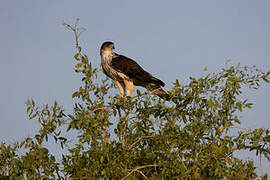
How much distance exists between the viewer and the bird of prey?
8781 millimetres

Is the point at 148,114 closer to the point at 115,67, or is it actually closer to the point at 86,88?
the point at 86,88

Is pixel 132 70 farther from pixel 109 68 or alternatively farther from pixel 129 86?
pixel 109 68

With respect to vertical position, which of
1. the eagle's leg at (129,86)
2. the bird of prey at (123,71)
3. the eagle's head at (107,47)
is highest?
the eagle's head at (107,47)

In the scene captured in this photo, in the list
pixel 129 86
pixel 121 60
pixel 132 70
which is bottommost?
pixel 129 86

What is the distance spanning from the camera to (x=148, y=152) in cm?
551

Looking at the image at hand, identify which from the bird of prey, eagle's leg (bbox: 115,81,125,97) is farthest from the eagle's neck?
eagle's leg (bbox: 115,81,125,97)

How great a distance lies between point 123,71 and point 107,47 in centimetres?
73

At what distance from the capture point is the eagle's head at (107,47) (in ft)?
29.7

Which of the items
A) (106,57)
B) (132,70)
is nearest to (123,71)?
(132,70)

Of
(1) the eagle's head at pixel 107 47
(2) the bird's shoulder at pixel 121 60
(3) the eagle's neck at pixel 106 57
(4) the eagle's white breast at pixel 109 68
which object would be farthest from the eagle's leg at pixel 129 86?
(1) the eagle's head at pixel 107 47

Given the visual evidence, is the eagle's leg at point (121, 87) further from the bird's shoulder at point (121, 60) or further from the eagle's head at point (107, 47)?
the eagle's head at point (107, 47)

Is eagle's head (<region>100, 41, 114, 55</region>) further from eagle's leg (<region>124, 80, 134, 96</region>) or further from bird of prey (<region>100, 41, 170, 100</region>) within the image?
eagle's leg (<region>124, 80, 134, 96</region>)

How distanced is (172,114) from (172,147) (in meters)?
0.65

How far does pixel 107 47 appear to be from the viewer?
9.11 m
